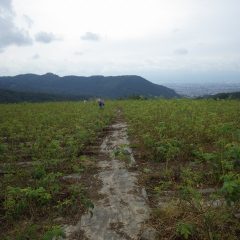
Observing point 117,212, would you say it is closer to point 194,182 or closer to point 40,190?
point 40,190

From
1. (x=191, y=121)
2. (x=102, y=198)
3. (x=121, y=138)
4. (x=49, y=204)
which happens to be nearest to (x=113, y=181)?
(x=102, y=198)

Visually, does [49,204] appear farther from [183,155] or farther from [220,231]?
[183,155]

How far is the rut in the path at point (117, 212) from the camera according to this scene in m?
5.63

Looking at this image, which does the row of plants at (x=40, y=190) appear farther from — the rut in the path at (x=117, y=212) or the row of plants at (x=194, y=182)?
the row of plants at (x=194, y=182)

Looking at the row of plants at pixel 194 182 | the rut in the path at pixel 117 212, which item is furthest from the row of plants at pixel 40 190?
the row of plants at pixel 194 182

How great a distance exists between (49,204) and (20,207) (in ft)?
2.07

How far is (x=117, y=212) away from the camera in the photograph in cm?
645

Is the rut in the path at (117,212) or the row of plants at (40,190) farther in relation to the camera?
the row of plants at (40,190)

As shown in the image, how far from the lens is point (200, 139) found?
39.8 ft

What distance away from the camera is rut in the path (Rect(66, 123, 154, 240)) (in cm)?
563

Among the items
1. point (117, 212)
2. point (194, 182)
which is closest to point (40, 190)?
point (117, 212)

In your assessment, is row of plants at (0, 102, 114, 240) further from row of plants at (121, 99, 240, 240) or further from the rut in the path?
row of plants at (121, 99, 240, 240)

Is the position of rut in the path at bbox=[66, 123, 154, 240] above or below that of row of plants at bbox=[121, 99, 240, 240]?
below

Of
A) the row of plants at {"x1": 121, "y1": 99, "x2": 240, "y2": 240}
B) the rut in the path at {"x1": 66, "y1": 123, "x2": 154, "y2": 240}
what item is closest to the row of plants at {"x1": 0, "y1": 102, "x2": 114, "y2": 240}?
A: the rut in the path at {"x1": 66, "y1": 123, "x2": 154, "y2": 240}
